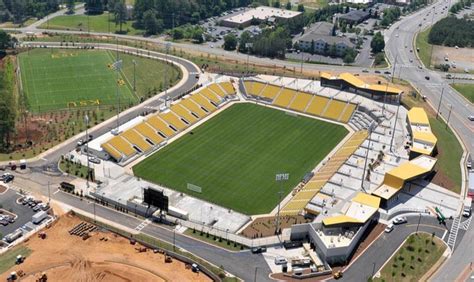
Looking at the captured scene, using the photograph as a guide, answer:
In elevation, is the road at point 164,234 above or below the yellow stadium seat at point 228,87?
below

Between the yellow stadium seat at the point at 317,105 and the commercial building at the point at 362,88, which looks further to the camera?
the commercial building at the point at 362,88

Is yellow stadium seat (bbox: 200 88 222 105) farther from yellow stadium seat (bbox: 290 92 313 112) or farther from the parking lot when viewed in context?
the parking lot

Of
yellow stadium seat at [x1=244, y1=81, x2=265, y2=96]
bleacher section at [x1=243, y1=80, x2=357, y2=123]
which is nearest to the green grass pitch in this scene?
yellow stadium seat at [x1=244, y1=81, x2=265, y2=96]

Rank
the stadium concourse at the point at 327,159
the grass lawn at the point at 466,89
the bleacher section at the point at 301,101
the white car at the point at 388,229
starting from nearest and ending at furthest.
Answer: the white car at the point at 388,229 < the stadium concourse at the point at 327,159 < the bleacher section at the point at 301,101 < the grass lawn at the point at 466,89

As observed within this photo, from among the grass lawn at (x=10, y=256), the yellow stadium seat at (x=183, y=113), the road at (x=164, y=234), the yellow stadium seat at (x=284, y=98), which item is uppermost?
the yellow stadium seat at (x=284, y=98)

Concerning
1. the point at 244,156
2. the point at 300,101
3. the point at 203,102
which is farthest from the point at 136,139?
the point at 300,101

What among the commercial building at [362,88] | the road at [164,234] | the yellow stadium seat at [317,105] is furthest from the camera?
the commercial building at [362,88]

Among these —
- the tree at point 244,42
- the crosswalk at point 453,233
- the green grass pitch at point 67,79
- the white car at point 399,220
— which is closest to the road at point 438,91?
the crosswalk at point 453,233

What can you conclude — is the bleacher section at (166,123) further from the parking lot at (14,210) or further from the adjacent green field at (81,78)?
the parking lot at (14,210)
